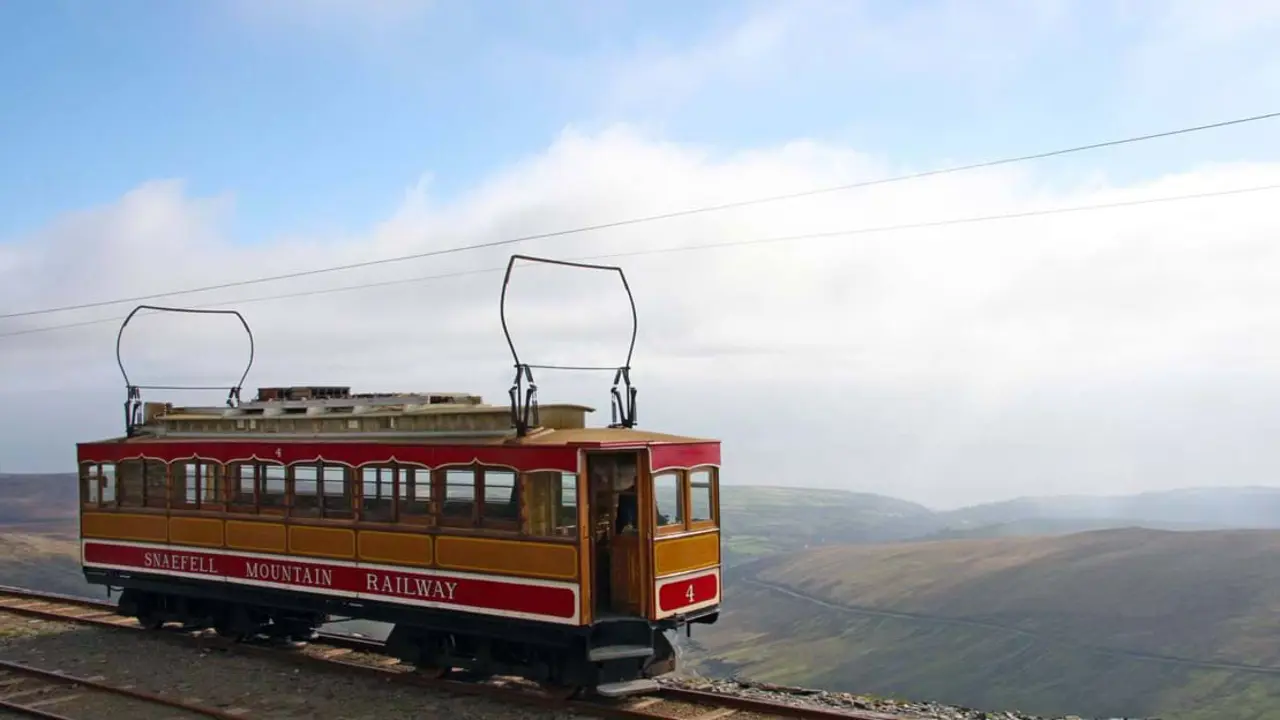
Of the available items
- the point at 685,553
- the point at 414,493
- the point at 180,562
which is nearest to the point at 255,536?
the point at 180,562

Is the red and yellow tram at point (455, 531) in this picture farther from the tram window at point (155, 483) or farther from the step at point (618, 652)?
the tram window at point (155, 483)

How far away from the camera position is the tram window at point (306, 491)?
45.6 feet

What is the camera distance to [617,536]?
11711 mm

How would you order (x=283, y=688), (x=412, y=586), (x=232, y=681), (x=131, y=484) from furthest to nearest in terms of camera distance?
(x=131, y=484), (x=232, y=681), (x=283, y=688), (x=412, y=586)

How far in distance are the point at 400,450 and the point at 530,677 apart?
3.35 m

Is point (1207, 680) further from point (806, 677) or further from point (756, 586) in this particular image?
point (756, 586)

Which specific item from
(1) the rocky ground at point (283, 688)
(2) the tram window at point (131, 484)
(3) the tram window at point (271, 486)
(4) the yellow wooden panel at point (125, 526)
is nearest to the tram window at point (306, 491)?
(3) the tram window at point (271, 486)

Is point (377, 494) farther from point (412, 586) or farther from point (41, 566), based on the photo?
point (41, 566)

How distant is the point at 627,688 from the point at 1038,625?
103 meters

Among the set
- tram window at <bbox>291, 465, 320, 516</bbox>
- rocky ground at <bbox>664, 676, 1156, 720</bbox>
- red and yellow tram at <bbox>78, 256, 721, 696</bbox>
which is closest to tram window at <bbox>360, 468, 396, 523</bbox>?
red and yellow tram at <bbox>78, 256, 721, 696</bbox>

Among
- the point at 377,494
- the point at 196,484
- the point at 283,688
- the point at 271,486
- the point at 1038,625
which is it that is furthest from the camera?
the point at 1038,625

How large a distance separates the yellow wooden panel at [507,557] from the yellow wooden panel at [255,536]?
11.3 ft

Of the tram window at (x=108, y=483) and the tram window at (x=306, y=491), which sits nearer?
the tram window at (x=306, y=491)

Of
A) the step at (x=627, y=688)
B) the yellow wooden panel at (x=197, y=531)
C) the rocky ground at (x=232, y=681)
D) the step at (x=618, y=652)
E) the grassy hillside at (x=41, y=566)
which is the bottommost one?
the grassy hillside at (x=41, y=566)
